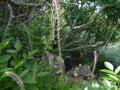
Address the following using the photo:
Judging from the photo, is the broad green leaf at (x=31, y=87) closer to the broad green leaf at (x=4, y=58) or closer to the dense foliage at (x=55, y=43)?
the dense foliage at (x=55, y=43)

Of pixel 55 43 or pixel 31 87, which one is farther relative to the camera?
pixel 55 43

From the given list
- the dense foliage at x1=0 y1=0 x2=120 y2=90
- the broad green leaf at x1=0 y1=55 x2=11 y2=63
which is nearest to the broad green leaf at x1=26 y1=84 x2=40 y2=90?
the dense foliage at x1=0 y1=0 x2=120 y2=90

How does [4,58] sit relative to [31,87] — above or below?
above

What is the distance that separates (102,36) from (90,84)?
2263 millimetres

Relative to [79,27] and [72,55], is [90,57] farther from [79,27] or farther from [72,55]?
[79,27]

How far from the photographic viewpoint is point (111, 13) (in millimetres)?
4152

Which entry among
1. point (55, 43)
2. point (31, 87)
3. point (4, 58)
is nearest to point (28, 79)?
point (31, 87)

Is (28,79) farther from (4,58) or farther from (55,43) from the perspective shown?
(55,43)

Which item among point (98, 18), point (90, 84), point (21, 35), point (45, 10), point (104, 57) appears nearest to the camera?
point (90, 84)

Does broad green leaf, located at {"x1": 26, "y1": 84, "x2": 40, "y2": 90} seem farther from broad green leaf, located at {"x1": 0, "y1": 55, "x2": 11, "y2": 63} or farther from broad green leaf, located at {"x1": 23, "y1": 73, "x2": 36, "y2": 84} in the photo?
broad green leaf, located at {"x1": 0, "y1": 55, "x2": 11, "y2": 63}

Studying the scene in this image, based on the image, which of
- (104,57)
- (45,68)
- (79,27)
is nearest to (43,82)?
(45,68)

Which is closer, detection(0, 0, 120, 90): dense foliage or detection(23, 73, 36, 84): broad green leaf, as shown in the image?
detection(23, 73, 36, 84): broad green leaf

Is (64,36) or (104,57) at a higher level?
(64,36)

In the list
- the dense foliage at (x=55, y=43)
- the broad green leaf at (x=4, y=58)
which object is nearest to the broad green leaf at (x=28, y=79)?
the dense foliage at (x=55, y=43)
